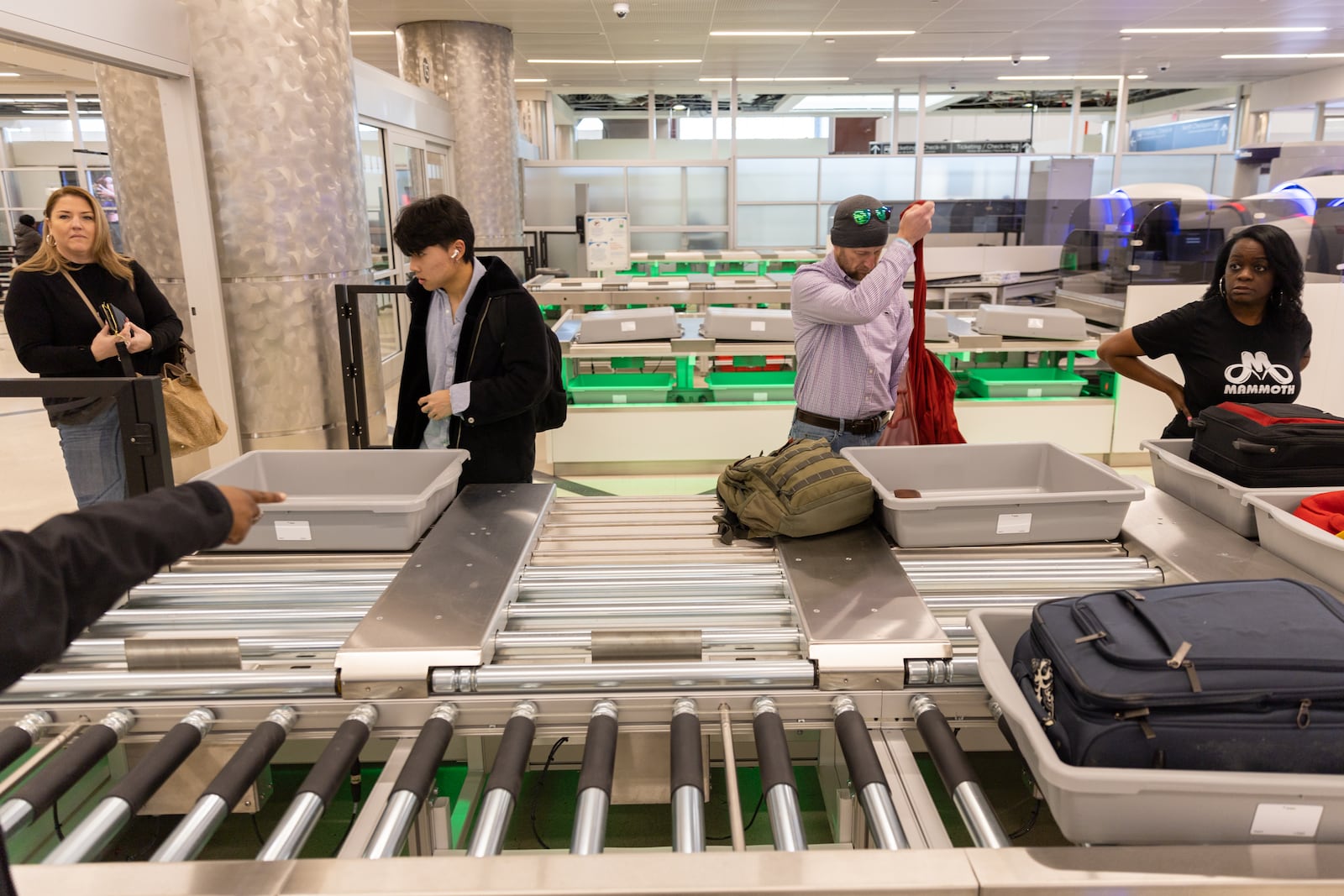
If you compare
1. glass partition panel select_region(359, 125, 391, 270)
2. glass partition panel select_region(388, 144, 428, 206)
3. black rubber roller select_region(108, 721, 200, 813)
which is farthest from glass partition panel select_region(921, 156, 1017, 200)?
black rubber roller select_region(108, 721, 200, 813)

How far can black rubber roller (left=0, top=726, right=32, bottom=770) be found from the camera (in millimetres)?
1207

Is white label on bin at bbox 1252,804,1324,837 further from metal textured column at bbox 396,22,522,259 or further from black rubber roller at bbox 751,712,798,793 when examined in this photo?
metal textured column at bbox 396,22,522,259

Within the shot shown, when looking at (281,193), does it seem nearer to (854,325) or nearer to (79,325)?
(79,325)

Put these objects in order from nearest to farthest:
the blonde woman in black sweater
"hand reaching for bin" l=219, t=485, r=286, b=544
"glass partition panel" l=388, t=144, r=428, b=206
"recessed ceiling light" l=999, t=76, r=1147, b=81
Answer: "hand reaching for bin" l=219, t=485, r=286, b=544, the blonde woman in black sweater, "glass partition panel" l=388, t=144, r=428, b=206, "recessed ceiling light" l=999, t=76, r=1147, b=81

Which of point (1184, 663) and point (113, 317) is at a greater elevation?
point (113, 317)

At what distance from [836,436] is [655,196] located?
1054 cm

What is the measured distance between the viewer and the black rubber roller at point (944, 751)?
1178 mm

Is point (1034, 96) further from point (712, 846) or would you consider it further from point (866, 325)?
point (712, 846)

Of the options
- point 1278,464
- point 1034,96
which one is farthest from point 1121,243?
point 1034,96

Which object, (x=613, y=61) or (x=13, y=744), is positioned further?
(x=613, y=61)

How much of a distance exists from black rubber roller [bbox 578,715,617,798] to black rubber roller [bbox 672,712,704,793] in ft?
0.28

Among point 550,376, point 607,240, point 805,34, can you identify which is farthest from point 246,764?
point 805,34

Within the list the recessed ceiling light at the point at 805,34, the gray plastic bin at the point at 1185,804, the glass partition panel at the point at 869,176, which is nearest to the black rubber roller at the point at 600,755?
the gray plastic bin at the point at 1185,804

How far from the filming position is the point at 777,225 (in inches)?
516
